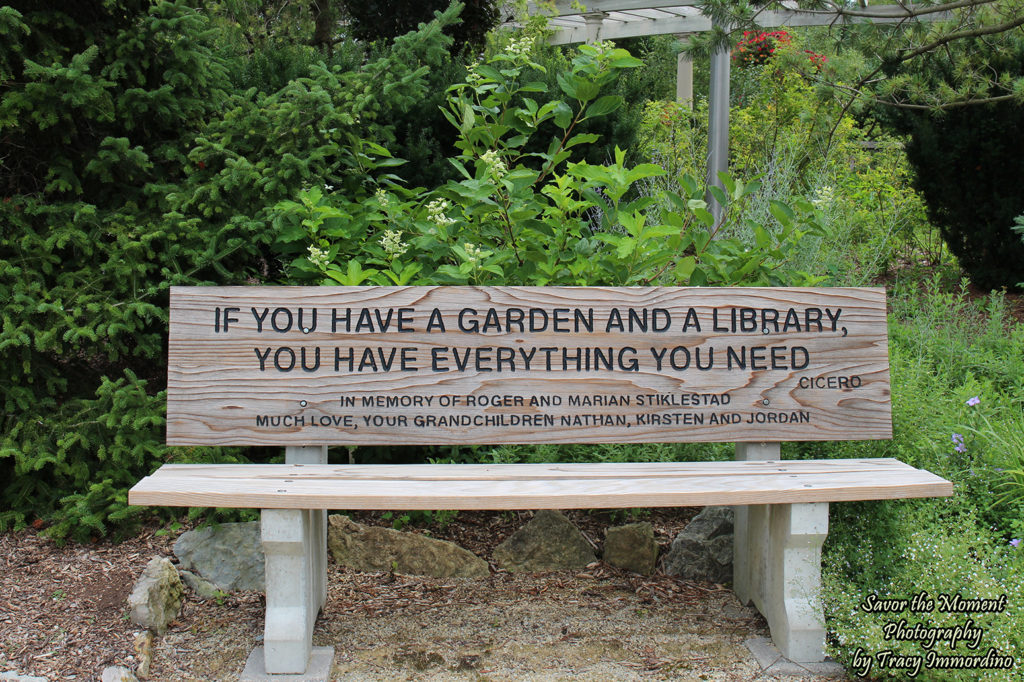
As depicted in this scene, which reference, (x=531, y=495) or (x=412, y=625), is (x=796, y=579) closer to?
(x=531, y=495)

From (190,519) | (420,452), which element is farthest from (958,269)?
(190,519)

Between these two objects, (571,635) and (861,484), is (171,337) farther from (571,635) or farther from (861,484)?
(861,484)

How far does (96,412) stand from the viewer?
10.6 ft

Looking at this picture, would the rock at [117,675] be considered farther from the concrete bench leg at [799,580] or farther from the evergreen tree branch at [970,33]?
the evergreen tree branch at [970,33]

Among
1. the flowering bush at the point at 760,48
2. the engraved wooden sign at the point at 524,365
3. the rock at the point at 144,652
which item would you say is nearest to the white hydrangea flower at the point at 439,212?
the engraved wooden sign at the point at 524,365

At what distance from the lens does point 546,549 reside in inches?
128

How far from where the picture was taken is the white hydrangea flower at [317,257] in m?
2.90

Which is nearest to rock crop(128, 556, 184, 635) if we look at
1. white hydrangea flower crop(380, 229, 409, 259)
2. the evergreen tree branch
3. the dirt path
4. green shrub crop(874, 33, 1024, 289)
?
the dirt path

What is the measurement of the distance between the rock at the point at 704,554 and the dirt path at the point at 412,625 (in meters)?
0.07

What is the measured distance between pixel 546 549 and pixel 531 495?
0.97 m

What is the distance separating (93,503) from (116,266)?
861 millimetres

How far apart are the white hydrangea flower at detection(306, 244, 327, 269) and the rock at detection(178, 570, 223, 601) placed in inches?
45.3

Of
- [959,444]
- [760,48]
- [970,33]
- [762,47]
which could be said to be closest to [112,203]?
[959,444]

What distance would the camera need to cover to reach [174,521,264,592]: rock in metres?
3.03
